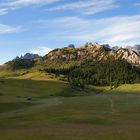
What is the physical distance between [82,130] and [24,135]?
27.3 ft

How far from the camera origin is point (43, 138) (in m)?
47.2

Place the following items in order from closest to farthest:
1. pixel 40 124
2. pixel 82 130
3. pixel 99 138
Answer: pixel 99 138 < pixel 82 130 < pixel 40 124

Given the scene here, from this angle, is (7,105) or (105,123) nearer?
(105,123)

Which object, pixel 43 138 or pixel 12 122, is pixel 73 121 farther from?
pixel 43 138

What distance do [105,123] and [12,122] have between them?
15469mm

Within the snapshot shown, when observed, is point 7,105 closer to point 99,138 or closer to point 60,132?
point 60,132

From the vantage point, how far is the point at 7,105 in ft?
333

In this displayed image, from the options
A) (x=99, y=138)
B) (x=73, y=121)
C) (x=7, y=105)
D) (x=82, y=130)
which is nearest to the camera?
(x=99, y=138)

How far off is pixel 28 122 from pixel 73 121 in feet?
24.8

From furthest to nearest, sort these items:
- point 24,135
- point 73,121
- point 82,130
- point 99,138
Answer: point 73,121
point 82,130
point 24,135
point 99,138

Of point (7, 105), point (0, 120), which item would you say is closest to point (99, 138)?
point (0, 120)

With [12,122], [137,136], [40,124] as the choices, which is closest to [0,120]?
[12,122]

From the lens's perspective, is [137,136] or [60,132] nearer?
[137,136]

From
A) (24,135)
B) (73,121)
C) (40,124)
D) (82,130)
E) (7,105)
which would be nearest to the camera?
(24,135)
